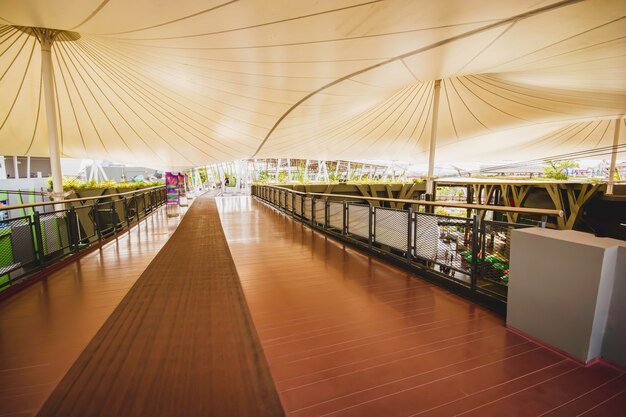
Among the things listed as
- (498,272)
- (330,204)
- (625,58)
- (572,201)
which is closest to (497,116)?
(572,201)

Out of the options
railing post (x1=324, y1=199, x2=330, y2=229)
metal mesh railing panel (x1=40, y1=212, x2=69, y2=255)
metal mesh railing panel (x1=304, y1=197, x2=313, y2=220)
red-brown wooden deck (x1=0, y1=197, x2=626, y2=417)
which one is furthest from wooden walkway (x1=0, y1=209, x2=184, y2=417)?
metal mesh railing panel (x1=304, y1=197, x2=313, y2=220)

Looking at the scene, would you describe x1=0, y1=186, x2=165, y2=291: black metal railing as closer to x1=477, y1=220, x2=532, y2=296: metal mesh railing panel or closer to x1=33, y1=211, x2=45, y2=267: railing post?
x1=33, y1=211, x2=45, y2=267: railing post

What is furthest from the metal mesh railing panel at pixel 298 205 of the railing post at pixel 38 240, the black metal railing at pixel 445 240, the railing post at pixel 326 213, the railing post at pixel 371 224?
the railing post at pixel 38 240

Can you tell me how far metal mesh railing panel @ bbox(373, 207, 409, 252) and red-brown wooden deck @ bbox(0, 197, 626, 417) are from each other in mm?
648

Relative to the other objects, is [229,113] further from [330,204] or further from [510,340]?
[510,340]

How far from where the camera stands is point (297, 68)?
5.98m

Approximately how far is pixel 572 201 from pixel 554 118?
3384 mm

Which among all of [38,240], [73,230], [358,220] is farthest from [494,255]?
[73,230]

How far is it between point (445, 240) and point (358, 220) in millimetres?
1889

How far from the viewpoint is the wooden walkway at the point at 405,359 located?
5.24 ft

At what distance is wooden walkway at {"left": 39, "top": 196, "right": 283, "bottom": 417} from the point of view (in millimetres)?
1611

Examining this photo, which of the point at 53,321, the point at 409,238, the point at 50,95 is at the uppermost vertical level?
the point at 50,95

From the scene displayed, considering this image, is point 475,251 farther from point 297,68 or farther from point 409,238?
point 297,68

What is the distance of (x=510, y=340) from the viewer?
7.32 ft
